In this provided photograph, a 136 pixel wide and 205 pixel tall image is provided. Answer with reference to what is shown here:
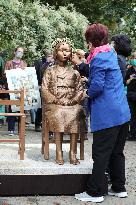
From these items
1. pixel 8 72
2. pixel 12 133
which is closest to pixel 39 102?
pixel 8 72

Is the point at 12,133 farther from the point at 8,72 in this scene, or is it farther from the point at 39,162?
the point at 39,162

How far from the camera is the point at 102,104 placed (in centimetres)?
587

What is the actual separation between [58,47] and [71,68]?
0.31 meters

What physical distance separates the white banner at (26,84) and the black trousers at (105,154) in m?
3.31

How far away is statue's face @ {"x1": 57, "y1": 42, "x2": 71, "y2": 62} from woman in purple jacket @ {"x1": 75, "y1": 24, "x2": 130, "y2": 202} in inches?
19.7

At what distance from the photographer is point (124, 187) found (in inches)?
249

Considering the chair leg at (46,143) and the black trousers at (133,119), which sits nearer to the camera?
the chair leg at (46,143)

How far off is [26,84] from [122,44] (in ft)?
11.2

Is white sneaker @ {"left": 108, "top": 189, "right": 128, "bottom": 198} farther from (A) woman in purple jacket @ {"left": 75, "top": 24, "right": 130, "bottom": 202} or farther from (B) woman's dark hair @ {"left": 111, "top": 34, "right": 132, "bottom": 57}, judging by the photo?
(B) woman's dark hair @ {"left": 111, "top": 34, "right": 132, "bottom": 57}

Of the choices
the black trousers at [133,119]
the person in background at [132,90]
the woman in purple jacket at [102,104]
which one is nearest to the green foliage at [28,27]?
the person in background at [132,90]

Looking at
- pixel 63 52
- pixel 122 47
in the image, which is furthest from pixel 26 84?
pixel 122 47

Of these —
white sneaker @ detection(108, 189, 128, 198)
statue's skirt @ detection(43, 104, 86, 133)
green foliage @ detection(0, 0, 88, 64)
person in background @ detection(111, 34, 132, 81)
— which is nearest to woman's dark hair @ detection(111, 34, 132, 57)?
person in background @ detection(111, 34, 132, 81)

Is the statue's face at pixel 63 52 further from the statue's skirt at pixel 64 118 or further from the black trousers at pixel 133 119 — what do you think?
the black trousers at pixel 133 119

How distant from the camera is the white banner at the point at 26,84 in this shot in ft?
30.6
